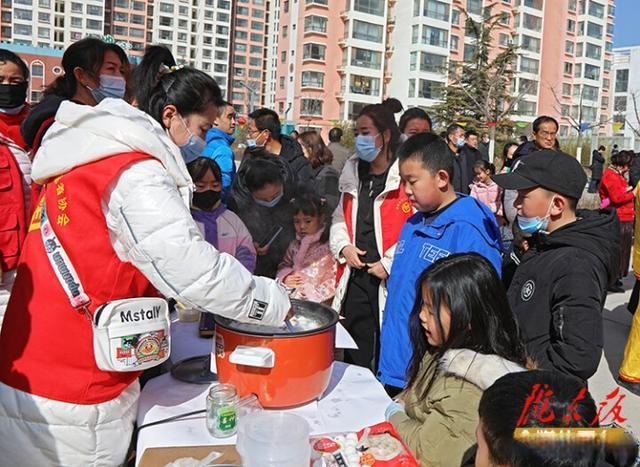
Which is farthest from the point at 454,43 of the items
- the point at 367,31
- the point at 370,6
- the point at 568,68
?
the point at 568,68

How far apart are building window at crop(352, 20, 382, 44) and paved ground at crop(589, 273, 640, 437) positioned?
138 ft

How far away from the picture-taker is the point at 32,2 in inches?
2680

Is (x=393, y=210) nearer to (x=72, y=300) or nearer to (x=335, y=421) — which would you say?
(x=335, y=421)

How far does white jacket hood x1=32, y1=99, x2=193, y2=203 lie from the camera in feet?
4.86

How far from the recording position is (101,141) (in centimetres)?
149

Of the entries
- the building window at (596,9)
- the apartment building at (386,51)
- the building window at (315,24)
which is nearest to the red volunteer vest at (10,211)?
the apartment building at (386,51)

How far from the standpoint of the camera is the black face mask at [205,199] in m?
3.11

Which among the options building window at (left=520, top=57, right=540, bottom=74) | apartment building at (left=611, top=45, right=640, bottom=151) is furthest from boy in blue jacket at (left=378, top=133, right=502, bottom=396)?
building window at (left=520, top=57, right=540, bottom=74)

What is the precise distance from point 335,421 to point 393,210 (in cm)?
149

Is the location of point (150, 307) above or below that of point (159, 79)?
below

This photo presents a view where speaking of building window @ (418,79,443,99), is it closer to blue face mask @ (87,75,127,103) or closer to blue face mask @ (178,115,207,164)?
blue face mask @ (87,75,127,103)

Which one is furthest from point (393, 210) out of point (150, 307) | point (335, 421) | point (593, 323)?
point (150, 307)

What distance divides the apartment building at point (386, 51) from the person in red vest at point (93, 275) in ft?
141

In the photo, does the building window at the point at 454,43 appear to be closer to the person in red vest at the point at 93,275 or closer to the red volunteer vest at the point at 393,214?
the red volunteer vest at the point at 393,214
